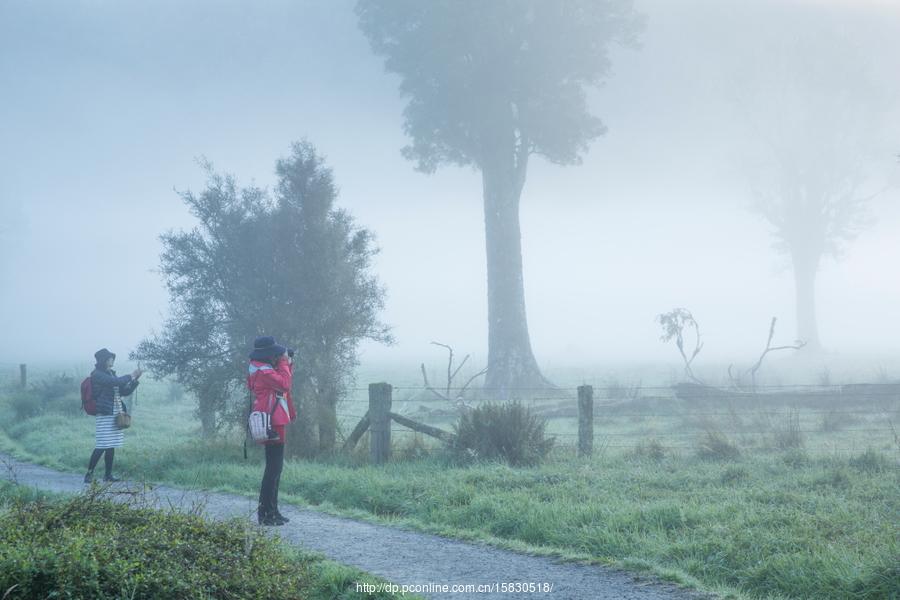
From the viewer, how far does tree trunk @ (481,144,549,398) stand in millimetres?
32562

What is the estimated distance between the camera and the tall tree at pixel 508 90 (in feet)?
108

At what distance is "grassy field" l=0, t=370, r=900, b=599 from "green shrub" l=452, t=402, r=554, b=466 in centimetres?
41

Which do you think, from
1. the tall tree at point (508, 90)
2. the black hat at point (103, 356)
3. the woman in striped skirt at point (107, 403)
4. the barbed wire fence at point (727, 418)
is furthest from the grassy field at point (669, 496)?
the tall tree at point (508, 90)

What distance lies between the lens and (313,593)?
6664 mm

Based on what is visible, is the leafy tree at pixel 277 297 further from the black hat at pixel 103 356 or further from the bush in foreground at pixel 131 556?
the bush in foreground at pixel 131 556

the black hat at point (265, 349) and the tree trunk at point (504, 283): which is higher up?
the tree trunk at point (504, 283)

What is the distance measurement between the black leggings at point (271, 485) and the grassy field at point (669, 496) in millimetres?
1077

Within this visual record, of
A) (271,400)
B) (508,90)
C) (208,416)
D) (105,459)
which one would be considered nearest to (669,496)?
(271,400)

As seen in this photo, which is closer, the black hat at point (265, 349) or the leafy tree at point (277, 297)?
the black hat at point (265, 349)

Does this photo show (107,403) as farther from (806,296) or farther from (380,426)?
(806,296)

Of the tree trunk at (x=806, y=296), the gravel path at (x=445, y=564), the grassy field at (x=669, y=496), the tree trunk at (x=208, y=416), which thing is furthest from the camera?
the tree trunk at (x=806, y=296)

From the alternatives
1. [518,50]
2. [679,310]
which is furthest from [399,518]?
[518,50]

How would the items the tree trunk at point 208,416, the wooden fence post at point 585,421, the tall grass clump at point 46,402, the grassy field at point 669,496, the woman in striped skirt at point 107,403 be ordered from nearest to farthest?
the grassy field at point 669,496, the woman in striped skirt at point 107,403, the wooden fence post at point 585,421, the tree trunk at point 208,416, the tall grass clump at point 46,402

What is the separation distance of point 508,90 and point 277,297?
768 inches
